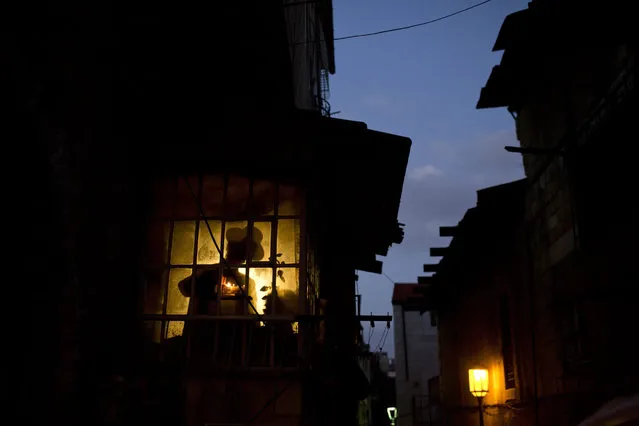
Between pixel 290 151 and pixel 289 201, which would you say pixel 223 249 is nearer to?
pixel 289 201

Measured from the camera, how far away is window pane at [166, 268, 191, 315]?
988cm

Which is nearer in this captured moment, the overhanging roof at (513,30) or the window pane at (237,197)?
the window pane at (237,197)

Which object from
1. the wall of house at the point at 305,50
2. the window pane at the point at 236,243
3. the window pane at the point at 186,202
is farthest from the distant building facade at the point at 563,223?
the window pane at the point at 186,202

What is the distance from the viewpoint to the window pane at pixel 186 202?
1021cm

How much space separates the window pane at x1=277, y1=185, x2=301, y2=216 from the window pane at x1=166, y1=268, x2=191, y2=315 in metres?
1.90

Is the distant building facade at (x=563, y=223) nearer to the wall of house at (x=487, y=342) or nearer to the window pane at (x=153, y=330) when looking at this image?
the wall of house at (x=487, y=342)

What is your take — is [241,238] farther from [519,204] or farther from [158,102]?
[519,204]

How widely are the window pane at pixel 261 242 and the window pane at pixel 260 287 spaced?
21cm

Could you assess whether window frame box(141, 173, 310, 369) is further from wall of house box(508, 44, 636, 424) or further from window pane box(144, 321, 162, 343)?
wall of house box(508, 44, 636, 424)

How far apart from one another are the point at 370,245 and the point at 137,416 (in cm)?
1164

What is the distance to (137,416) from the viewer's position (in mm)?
7023

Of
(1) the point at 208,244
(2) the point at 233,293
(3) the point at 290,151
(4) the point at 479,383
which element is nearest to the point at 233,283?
(2) the point at 233,293

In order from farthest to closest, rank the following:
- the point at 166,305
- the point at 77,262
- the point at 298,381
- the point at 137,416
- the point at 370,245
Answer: the point at 370,245, the point at 166,305, the point at 298,381, the point at 77,262, the point at 137,416

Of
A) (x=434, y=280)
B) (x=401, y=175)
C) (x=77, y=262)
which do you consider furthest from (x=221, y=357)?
(x=434, y=280)
